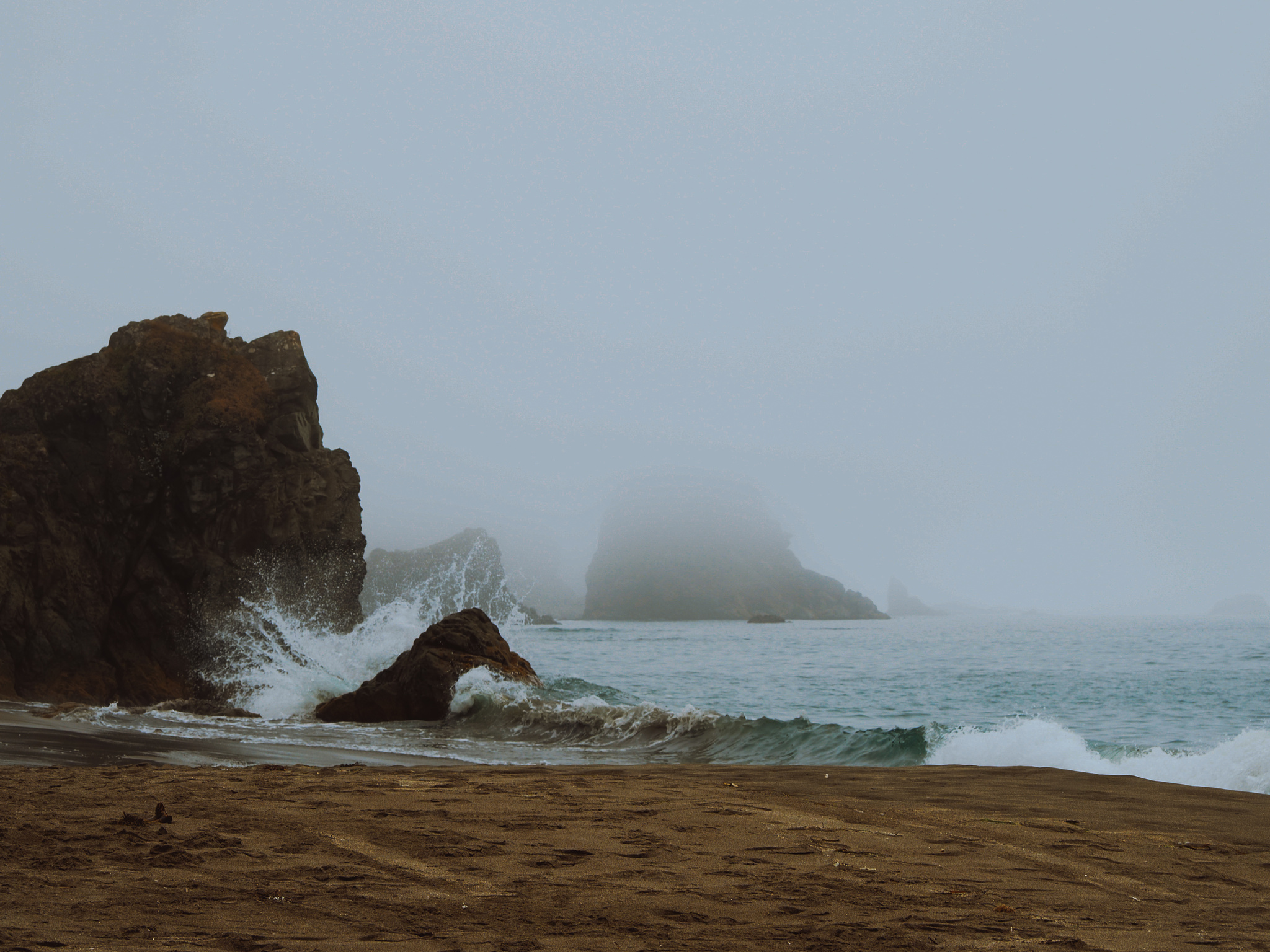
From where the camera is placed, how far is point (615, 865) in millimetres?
4258

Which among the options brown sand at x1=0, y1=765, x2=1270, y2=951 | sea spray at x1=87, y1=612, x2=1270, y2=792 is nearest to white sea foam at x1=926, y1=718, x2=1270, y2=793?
→ sea spray at x1=87, y1=612, x2=1270, y2=792

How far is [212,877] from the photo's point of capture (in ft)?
12.3

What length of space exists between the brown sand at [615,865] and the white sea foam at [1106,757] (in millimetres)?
2092

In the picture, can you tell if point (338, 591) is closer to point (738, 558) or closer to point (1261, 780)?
point (1261, 780)

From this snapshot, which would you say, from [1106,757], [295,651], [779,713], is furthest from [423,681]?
[1106,757]

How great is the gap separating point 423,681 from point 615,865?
10922mm

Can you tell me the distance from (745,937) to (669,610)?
418ft

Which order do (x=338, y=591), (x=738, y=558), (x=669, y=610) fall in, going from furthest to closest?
(x=738, y=558), (x=669, y=610), (x=338, y=591)

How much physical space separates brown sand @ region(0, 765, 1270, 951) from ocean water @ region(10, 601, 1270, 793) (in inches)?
129

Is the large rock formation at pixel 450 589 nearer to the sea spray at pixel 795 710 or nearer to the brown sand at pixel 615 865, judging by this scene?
the sea spray at pixel 795 710

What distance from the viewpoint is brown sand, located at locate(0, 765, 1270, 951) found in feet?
10.6

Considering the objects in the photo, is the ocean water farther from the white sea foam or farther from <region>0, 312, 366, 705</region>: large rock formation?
<region>0, 312, 366, 705</region>: large rock formation

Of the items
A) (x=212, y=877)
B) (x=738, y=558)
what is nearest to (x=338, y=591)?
(x=212, y=877)

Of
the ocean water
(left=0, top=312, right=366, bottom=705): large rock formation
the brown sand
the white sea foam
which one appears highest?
(left=0, top=312, right=366, bottom=705): large rock formation
